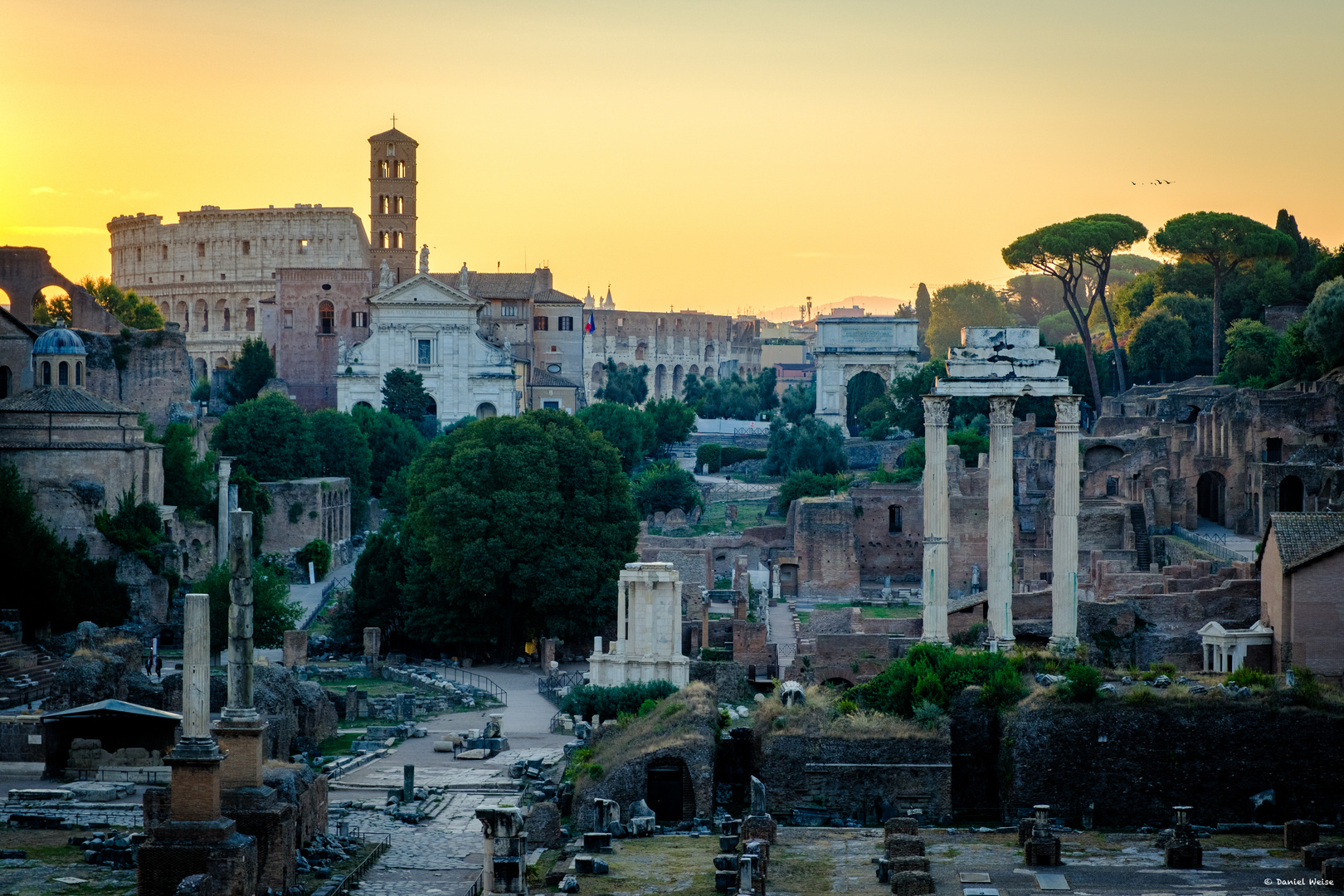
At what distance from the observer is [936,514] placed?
33344 millimetres

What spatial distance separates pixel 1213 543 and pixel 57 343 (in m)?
27.3

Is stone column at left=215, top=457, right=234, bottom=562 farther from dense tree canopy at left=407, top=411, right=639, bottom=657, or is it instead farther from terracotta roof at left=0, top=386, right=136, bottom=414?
dense tree canopy at left=407, top=411, right=639, bottom=657

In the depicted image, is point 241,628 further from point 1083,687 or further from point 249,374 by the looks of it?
point 249,374

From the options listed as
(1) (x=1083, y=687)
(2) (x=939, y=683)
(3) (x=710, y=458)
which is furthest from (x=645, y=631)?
(3) (x=710, y=458)

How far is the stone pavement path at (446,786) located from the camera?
85.3ft

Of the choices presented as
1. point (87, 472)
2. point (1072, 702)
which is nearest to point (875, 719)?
point (1072, 702)

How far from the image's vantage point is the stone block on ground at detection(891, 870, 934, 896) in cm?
2178

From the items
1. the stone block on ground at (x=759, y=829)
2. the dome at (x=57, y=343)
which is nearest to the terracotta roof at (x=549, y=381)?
the dome at (x=57, y=343)

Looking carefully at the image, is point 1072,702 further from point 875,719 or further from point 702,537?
point 702,537

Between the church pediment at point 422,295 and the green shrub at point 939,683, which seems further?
the church pediment at point 422,295

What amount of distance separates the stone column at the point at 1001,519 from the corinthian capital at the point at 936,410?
732 mm

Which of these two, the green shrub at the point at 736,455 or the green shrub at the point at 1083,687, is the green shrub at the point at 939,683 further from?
the green shrub at the point at 736,455

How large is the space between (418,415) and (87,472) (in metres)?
41.0

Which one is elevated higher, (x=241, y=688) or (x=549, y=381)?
(x=549, y=381)
